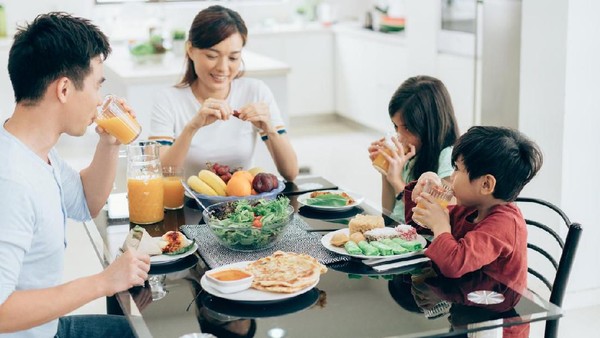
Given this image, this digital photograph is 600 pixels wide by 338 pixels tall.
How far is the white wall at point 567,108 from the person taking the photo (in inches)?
123

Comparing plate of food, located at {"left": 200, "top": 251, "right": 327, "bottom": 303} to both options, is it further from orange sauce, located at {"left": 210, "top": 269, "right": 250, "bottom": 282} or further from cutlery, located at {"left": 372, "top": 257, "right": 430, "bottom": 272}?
cutlery, located at {"left": 372, "top": 257, "right": 430, "bottom": 272}

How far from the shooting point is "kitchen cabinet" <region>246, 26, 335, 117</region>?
660 cm

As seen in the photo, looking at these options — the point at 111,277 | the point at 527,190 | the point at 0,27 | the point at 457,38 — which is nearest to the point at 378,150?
the point at 111,277

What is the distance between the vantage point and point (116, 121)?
6.88 feet

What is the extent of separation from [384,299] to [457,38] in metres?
3.47

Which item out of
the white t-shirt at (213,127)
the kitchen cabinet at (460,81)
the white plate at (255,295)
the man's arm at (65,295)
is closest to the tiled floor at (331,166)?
the kitchen cabinet at (460,81)

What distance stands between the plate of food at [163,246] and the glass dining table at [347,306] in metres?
0.02

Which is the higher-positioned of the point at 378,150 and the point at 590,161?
the point at 378,150


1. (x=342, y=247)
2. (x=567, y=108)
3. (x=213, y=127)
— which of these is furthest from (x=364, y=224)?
(x=567, y=108)

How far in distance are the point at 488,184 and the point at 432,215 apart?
0.14 metres

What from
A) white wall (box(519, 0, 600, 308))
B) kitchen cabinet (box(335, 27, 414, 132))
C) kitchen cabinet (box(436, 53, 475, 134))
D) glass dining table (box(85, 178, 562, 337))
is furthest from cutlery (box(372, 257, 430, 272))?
kitchen cabinet (box(335, 27, 414, 132))

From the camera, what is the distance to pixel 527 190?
130 inches

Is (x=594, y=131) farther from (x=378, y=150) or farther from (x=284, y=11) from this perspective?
(x=284, y=11)

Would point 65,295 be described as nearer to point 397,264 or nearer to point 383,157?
point 397,264
